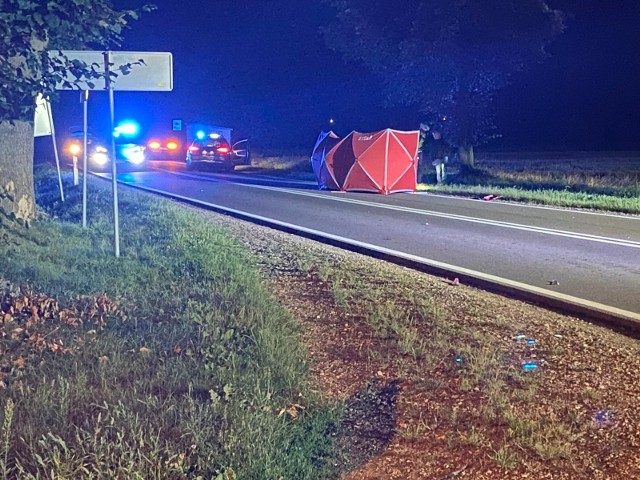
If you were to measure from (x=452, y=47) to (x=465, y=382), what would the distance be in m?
22.2

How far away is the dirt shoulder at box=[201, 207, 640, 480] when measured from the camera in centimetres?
387

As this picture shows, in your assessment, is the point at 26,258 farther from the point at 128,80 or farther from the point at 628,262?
the point at 628,262

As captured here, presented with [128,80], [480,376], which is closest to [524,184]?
[128,80]

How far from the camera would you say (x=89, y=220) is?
40.6ft

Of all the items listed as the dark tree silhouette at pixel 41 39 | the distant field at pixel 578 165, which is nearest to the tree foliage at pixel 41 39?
the dark tree silhouette at pixel 41 39

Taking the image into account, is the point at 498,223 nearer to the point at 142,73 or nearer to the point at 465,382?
the point at 142,73

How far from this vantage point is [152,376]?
479cm

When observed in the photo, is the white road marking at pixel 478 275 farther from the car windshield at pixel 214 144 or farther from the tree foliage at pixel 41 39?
the car windshield at pixel 214 144

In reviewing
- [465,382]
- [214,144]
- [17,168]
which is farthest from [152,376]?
[214,144]

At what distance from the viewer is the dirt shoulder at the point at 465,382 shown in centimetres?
387

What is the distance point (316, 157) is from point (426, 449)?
19.1 metres

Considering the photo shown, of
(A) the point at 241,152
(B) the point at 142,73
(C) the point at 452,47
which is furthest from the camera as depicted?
(A) the point at 241,152

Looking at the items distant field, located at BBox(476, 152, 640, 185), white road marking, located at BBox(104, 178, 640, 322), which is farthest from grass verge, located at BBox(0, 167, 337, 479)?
distant field, located at BBox(476, 152, 640, 185)

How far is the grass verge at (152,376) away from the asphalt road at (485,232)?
3308mm
